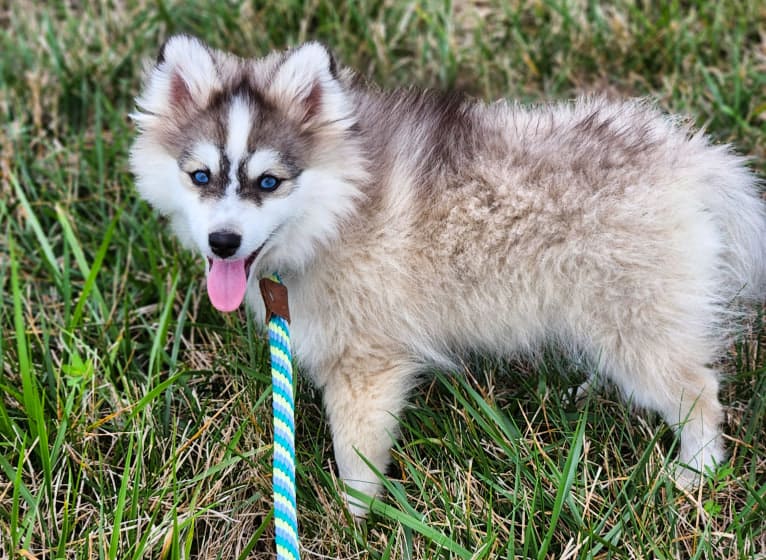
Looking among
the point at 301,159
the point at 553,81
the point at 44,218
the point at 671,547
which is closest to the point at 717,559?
the point at 671,547

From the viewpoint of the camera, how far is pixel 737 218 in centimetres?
316

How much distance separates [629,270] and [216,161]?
4.84ft

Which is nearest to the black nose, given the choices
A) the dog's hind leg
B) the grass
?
the grass

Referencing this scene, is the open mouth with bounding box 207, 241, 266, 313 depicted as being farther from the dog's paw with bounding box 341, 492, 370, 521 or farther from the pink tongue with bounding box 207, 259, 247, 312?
the dog's paw with bounding box 341, 492, 370, 521

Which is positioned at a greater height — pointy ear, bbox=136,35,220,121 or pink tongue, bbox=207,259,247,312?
pointy ear, bbox=136,35,220,121

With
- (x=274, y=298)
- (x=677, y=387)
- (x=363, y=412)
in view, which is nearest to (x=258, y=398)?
(x=363, y=412)

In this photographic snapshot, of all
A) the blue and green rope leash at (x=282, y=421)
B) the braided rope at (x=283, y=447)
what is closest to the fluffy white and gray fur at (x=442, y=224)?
the blue and green rope leash at (x=282, y=421)

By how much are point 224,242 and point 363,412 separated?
90cm

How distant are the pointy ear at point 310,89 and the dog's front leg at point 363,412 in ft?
2.96

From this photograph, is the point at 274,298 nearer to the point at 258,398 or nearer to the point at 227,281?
the point at 227,281

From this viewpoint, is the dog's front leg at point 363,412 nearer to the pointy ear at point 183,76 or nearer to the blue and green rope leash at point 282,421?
the blue and green rope leash at point 282,421

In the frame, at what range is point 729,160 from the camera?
10.5 feet

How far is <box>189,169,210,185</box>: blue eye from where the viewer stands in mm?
2843

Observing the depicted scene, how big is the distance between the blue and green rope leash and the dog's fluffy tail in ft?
5.24
